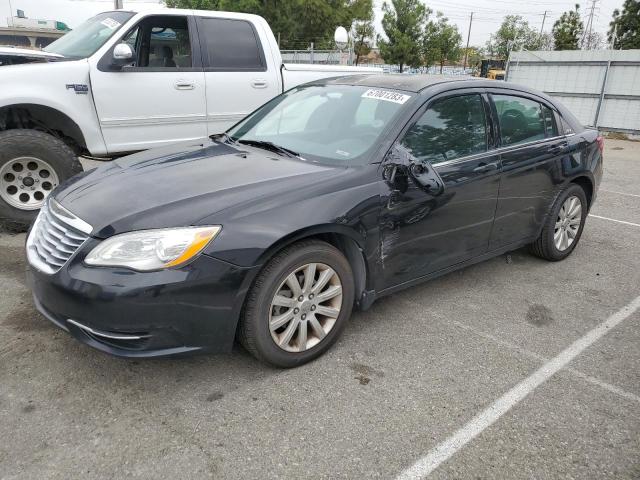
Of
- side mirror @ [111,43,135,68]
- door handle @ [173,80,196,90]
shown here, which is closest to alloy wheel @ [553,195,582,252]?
door handle @ [173,80,196,90]

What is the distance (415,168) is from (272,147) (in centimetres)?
101

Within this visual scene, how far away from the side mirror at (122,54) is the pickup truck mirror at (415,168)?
314 cm

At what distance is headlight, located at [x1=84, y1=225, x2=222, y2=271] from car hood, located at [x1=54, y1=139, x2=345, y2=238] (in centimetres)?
5

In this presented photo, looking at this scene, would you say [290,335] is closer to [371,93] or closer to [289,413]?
[289,413]

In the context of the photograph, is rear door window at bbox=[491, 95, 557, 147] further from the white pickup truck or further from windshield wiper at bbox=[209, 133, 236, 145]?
the white pickup truck

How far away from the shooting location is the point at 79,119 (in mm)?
5059

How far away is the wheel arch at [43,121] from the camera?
487 cm

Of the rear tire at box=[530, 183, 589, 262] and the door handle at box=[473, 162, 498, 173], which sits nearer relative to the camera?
the door handle at box=[473, 162, 498, 173]

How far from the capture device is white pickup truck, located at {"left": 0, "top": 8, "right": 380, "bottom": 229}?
4.81m

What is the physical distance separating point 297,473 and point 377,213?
58.2 inches

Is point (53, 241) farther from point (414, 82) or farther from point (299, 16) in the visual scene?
point (299, 16)

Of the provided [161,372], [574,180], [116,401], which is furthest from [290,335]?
[574,180]

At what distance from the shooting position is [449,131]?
3.54 meters

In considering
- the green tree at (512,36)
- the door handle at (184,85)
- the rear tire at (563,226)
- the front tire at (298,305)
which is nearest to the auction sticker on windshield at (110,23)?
the door handle at (184,85)
